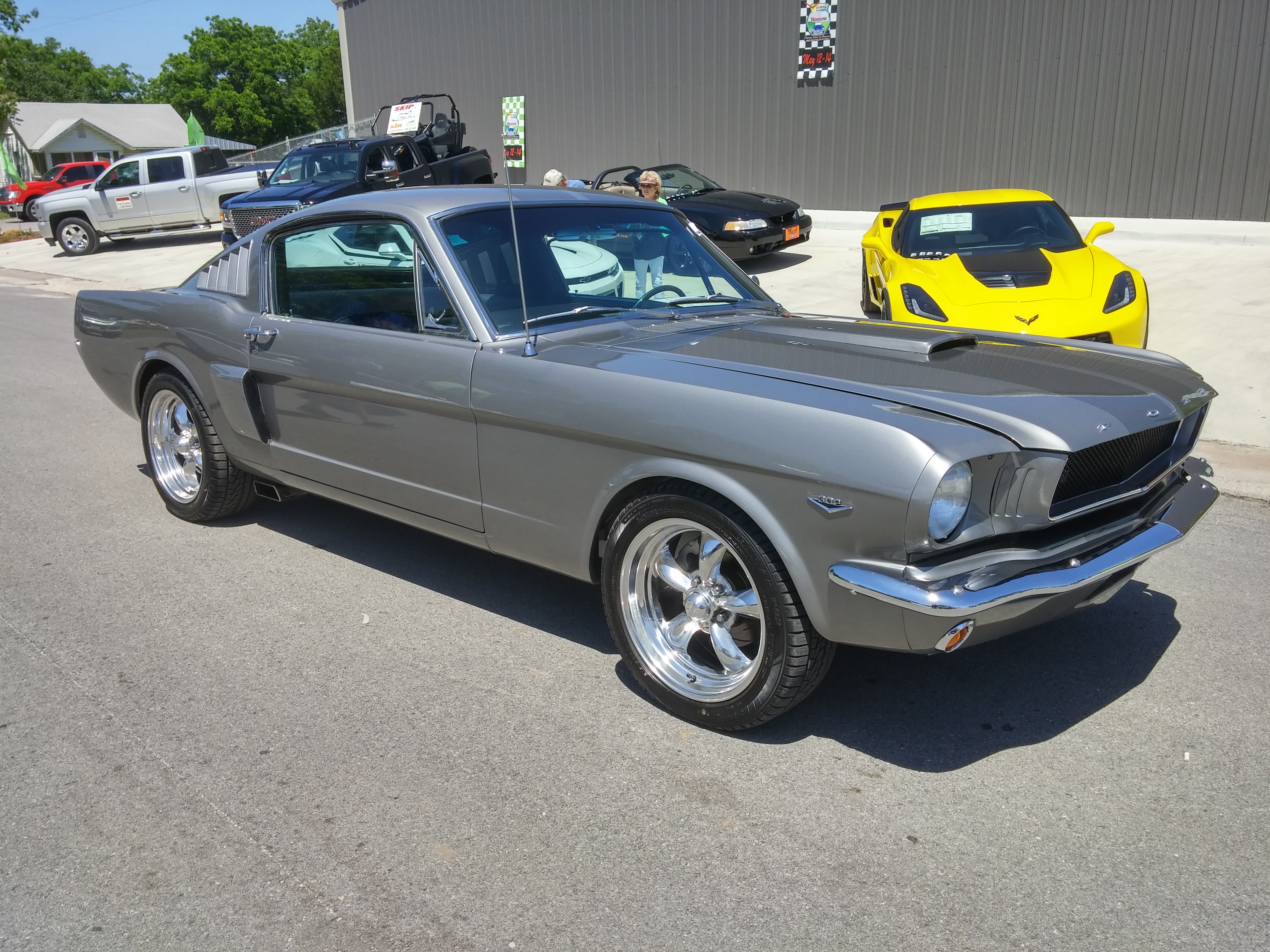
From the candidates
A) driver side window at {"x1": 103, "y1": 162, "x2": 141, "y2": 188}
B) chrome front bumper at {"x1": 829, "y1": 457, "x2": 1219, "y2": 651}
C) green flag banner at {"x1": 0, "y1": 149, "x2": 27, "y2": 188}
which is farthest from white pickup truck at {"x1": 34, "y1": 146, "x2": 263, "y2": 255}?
green flag banner at {"x1": 0, "y1": 149, "x2": 27, "y2": 188}

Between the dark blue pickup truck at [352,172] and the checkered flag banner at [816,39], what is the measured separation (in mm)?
5785

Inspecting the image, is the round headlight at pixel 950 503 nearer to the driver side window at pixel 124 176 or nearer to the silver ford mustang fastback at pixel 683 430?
the silver ford mustang fastback at pixel 683 430

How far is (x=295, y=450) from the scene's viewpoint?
4.44m

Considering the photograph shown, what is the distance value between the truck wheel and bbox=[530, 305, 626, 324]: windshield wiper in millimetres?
20875

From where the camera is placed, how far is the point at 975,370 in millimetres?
3328

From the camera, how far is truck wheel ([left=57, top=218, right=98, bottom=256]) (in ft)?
69.7

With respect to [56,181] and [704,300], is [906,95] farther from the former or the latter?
[56,181]

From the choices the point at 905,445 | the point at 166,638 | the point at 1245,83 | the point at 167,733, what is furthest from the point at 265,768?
the point at 1245,83

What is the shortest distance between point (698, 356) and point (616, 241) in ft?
3.31

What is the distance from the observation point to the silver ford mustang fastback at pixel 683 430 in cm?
278

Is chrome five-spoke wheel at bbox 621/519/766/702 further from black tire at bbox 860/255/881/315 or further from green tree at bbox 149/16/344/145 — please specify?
green tree at bbox 149/16/344/145

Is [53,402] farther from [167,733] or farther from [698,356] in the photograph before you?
[698,356]

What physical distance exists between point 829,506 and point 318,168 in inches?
602

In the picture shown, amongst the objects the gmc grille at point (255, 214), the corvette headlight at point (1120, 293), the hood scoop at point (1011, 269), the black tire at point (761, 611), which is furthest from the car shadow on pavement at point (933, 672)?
the gmc grille at point (255, 214)
